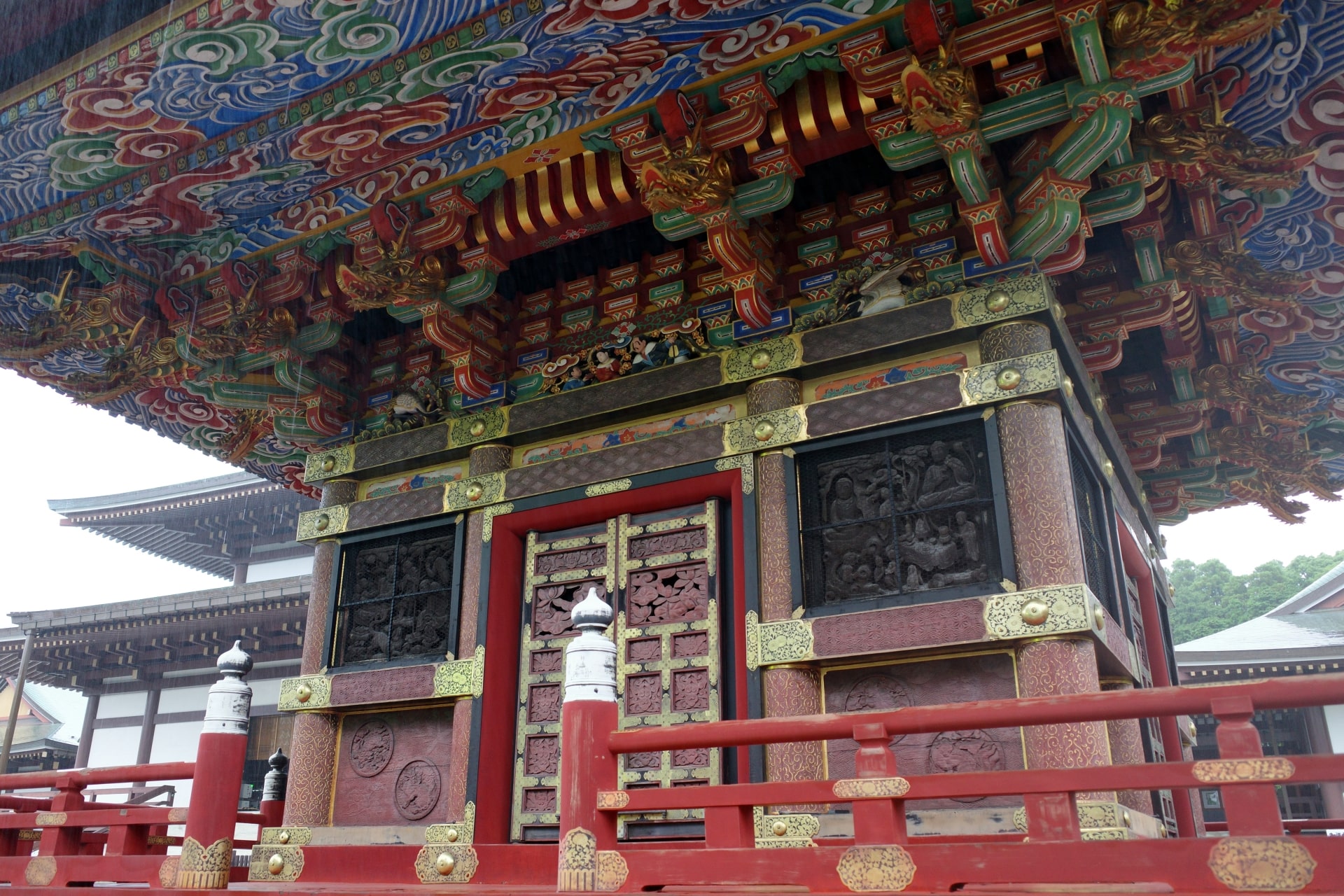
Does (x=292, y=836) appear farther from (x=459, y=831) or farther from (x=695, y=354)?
(x=695, y=354)

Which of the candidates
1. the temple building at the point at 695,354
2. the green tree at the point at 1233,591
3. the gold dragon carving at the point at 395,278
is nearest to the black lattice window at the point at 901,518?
the temple building at the point at 695,354

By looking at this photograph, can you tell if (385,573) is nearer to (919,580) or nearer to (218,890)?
(218,890)

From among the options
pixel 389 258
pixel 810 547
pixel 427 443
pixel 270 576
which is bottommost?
pixel 810 547

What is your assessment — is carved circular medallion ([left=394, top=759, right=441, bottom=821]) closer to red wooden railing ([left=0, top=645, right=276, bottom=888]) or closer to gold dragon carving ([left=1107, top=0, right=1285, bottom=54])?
red wooden railing ([left=0, top=645, right=276, bottom=888])

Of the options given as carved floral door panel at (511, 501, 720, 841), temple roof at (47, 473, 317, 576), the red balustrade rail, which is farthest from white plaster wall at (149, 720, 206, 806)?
the red balustrade rail

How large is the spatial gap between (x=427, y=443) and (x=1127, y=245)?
18.8ft

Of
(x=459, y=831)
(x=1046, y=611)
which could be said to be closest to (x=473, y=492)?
(x=459, y=831)

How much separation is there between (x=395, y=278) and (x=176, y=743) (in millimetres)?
15138

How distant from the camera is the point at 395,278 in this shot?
299 inches

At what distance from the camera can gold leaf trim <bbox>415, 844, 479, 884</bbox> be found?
727 centimetres

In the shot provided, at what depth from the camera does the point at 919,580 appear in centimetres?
650

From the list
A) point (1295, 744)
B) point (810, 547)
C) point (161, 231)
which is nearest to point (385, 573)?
point (161, 231)

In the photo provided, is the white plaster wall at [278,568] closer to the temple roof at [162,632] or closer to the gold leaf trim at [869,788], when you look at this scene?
the temple roof at [162,632]

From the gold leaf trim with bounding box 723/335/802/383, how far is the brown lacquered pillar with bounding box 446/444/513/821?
2119 millimetres
